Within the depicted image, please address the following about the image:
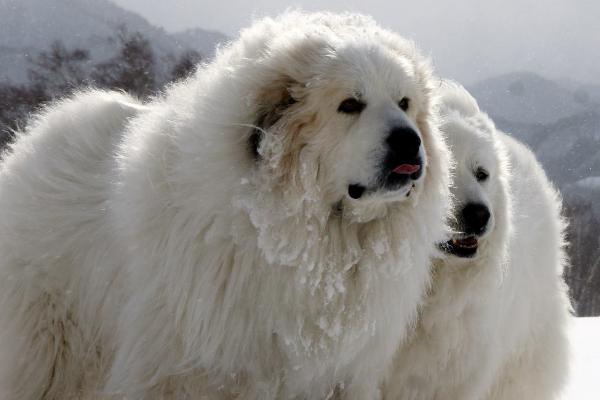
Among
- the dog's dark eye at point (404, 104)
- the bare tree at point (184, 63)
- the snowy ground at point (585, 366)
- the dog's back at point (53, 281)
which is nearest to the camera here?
the dog's dark eye at point (404, 104)

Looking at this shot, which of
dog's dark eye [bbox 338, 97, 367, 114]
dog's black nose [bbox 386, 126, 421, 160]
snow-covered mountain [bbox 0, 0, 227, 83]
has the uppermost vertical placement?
dog's dark eye [bbox 338, 97, 367, 114]

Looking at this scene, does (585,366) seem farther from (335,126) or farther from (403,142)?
(335,126)

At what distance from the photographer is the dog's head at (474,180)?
12.3 feet

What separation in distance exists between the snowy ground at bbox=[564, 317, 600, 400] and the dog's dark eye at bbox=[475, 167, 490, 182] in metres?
2.03

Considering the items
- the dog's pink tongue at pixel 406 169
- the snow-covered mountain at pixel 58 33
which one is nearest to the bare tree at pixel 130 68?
the snow-covered mountain at pixel 58 33

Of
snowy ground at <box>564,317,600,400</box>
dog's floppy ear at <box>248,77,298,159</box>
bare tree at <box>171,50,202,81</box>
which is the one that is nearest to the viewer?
dog's floppy ear at <box>248,77,298,159</box>

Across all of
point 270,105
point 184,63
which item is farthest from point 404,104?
point 184,63

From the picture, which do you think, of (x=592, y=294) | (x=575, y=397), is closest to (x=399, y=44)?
(x=575, y=397)

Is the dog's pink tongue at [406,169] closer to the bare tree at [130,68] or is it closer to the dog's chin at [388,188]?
the dog's chin at [388,188]

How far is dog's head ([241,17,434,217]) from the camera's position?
2848 millimetres

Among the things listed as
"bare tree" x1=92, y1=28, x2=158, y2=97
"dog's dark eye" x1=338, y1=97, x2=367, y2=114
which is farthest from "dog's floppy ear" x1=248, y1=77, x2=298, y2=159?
"bare tree" x1=92, y1=28, x2=158, y2=97

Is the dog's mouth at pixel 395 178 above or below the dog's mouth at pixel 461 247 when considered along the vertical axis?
above

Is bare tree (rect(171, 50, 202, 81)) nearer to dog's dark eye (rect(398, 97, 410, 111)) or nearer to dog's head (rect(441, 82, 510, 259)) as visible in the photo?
dog's head (rect(441, 82, 510, 259))

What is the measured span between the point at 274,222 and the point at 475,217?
1315mm
